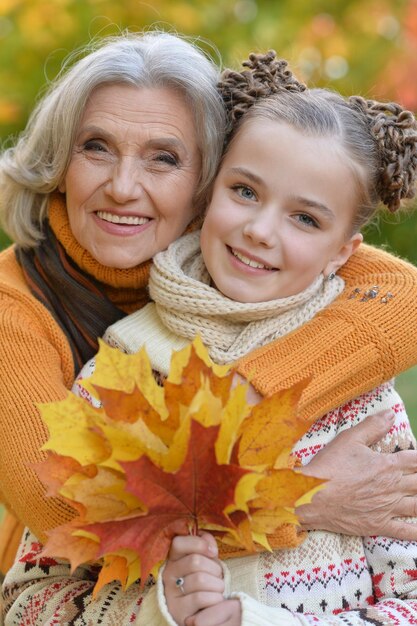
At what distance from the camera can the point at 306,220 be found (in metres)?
2.58

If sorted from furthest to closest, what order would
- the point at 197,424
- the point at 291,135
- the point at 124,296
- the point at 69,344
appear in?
the point at 124,296 → the point at 69,344 → the point at 291,135 → the point at 197,424

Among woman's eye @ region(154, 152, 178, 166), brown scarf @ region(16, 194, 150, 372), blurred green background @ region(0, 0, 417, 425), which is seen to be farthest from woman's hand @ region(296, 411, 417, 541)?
blurred green background @ region(0, 0, 417, 425)

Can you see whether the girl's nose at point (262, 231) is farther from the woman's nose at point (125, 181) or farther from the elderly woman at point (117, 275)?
the woman's nose at point (125, 181)

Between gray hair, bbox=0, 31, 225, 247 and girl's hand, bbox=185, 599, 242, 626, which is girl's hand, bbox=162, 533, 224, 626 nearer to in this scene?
girl's hand, bbox=185, 599, 242, 626

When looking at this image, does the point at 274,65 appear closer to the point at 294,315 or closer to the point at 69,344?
the point at 294,315

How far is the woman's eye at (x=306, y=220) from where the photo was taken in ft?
8.41

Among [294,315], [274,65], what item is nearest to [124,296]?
[294,315]

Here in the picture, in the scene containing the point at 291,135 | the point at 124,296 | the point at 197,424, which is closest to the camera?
the point at 197,424

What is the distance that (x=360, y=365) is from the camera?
2.47 metres

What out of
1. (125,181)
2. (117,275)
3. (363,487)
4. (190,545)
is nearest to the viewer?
(190,545)

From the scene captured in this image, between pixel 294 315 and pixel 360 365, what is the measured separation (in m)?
0.24

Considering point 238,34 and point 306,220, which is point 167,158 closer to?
point 306,220

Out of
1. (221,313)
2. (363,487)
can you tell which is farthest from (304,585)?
(221,313)

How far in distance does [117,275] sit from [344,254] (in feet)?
2.13
